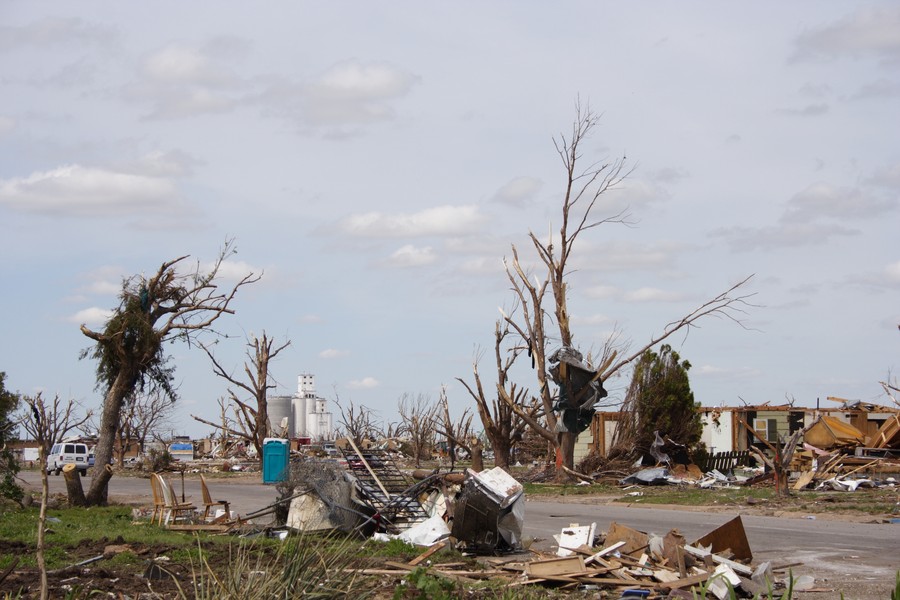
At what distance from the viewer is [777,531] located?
15531 millimetres

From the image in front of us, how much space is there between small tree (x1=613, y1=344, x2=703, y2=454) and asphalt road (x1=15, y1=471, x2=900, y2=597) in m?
8.81

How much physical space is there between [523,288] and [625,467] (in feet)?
21.9

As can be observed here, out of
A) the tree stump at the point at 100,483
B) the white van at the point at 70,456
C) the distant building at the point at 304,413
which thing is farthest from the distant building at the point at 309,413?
the tree stump at the point at 100,483

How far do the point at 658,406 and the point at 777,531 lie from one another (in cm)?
1722

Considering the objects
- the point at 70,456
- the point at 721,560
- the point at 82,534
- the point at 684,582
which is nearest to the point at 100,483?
the point at 82,534

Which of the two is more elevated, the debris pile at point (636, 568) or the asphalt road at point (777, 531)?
Result: the debris pile at point (636, 568)

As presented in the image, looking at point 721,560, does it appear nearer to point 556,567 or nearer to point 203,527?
point 556,567

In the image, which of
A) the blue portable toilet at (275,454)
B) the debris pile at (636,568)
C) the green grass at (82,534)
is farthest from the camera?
the blue portable toilet at (275,454)

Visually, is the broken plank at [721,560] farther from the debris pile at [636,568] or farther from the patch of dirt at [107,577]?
the patch of dirt at [107,577]

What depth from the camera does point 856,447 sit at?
30688 mm

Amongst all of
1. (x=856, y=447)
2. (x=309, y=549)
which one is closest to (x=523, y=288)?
(x=856, y=447)

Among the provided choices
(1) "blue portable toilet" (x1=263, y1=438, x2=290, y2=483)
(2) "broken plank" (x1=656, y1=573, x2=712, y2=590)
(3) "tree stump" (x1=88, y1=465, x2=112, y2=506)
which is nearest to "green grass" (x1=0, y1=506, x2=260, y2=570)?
(3) "tree stump" (x1=88, y1=465, x2=112, y2=506)

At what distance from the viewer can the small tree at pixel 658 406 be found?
3231cm

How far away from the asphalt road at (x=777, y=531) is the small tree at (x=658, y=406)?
8.81 m
